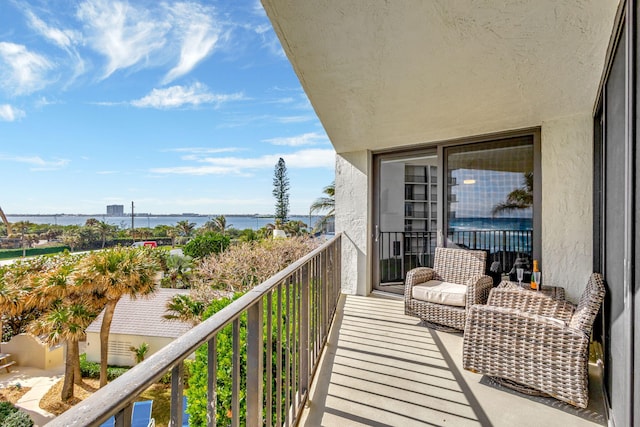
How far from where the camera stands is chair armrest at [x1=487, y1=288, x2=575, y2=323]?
2609 millimetres

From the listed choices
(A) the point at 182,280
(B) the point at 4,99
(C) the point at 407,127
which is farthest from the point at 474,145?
(B) the point at 4,99

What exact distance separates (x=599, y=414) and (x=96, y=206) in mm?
53508

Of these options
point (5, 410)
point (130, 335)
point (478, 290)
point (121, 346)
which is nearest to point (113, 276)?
point (5, 410)

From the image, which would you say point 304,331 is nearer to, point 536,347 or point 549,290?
point 536,347

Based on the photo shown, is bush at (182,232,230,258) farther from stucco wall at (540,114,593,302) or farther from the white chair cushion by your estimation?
stucco wall at (540,114,593,302)

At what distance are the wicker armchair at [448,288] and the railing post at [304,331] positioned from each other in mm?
1775

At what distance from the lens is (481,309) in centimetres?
235

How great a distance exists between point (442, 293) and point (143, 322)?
13765mm

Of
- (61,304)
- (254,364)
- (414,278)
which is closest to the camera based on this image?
(254,364)

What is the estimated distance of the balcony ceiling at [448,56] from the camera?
180 cm

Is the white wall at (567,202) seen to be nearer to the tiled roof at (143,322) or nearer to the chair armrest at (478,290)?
the chair armrest at (478,290)

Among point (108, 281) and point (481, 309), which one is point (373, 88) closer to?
point (481, 309)

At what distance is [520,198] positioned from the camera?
372cm

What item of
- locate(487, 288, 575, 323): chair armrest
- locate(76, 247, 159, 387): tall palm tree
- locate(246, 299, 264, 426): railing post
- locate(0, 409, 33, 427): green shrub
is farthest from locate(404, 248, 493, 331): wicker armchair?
locate(0, 409, 33, 427): green shrub
